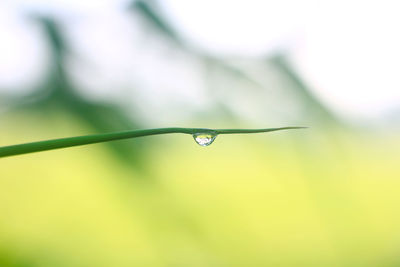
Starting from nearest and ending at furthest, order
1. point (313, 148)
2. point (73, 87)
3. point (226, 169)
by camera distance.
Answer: point (73, 87), point (313, 148), point (226, 169)

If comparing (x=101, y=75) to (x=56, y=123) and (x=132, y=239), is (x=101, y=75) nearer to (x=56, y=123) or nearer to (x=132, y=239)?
(x=56, y=123)

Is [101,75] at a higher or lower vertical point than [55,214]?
higher

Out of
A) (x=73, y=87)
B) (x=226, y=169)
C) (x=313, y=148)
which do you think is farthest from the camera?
(x=226, y=169)

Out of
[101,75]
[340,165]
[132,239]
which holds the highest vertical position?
[101,75]

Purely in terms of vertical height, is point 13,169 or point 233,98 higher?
point 233,98

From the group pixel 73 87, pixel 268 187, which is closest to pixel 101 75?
pixel 73 87

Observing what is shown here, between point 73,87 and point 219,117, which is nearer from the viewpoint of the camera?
point 73,87

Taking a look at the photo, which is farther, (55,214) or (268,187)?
(268,187)

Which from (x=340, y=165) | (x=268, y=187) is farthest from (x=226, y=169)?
(x=340, y=165)

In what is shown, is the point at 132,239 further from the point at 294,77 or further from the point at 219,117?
the point at 294,77
